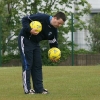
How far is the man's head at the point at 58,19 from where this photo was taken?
923cm

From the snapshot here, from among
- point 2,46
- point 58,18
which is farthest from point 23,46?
point 2,46

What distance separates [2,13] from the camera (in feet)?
84.1

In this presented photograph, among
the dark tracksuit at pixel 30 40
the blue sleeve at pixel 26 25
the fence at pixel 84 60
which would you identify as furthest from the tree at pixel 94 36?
the blue sleeve at pixel 26 25

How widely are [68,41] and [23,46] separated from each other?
46.4 feet

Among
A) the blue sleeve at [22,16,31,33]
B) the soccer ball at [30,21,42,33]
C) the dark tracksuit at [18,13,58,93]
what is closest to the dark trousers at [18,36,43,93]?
the dark tracksuit at [18,13,58,93]

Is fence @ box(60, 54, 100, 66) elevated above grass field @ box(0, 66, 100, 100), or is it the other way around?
grass field @ box(0, 66, 100, 100)

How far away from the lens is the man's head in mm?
9227

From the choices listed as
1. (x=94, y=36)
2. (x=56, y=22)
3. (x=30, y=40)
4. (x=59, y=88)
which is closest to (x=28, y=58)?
(x=30, y=40)

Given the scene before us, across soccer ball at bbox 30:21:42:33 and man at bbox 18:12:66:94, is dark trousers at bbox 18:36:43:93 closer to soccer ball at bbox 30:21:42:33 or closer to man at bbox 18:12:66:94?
man at bbox 18:12:66:94

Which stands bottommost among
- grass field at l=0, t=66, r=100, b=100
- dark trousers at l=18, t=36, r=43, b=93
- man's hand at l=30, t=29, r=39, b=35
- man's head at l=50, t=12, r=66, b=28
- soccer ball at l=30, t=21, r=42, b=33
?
grass field at l=0, t=66, r=100, b=100

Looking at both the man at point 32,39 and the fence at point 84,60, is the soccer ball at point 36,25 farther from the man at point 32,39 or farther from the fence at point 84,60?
the fence at point 84,60

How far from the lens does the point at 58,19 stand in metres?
9.25

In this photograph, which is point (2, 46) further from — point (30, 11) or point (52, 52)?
point (52, 52)

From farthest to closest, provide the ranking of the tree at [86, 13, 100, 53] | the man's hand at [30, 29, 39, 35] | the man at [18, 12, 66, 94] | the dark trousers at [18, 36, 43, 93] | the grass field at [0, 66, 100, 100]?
the tree at [86, 13, 100, 53] → the dark trousers at [18, 36, 43, 93] → the man at [18, 12, 66, 94] → the man's hand at [30, 29, 39, 35] → the grass field at [0, 66, 100, 100]
